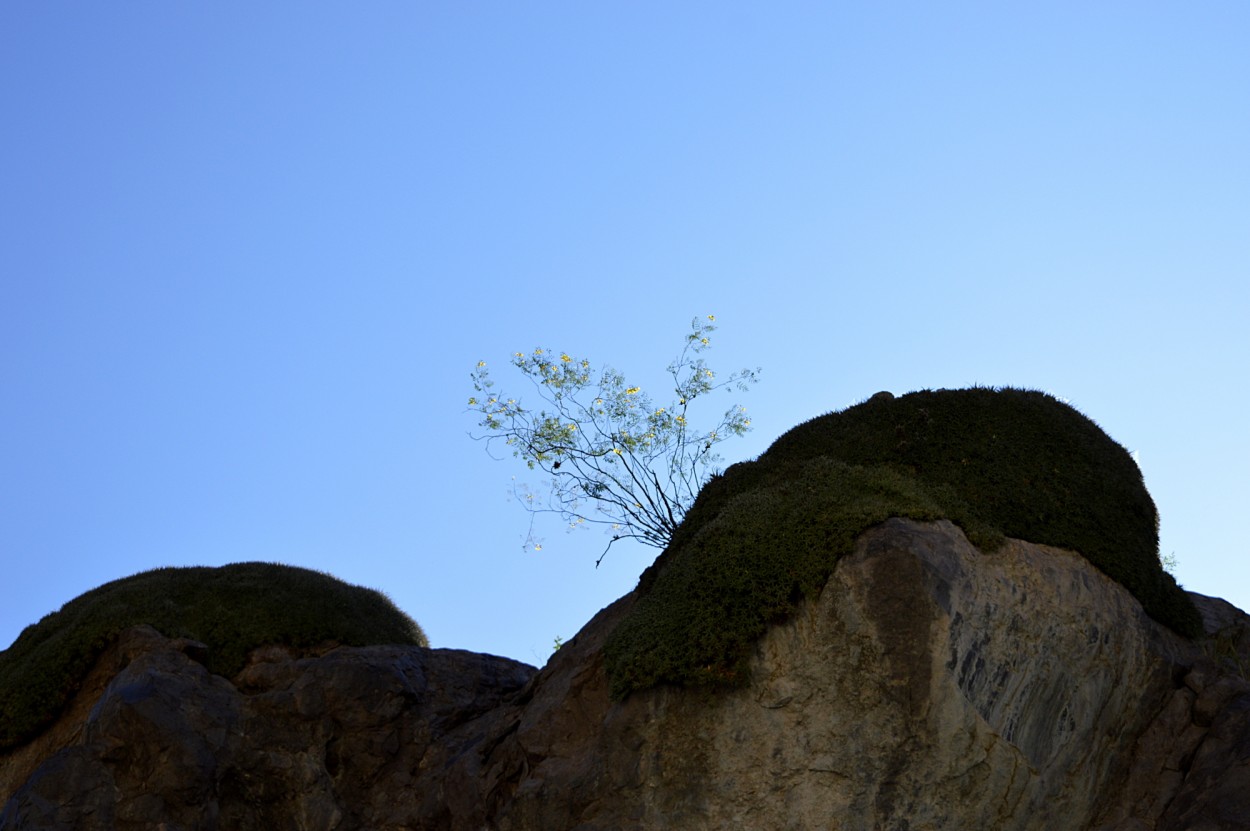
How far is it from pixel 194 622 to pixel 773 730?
989 centimetres

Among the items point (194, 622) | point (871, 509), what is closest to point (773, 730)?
point (871, 509)

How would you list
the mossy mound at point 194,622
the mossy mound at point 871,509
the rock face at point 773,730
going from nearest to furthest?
the rock face at point 773,730
the mossy mound at point 871,509
the mossy mound at point 194,622

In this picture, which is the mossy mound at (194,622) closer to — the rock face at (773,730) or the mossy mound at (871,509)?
the rock face at (773,730)

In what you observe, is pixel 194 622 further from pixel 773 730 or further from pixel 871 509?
pixel 871 509

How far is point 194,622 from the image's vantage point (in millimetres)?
19266

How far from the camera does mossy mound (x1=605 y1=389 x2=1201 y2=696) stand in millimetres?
14617

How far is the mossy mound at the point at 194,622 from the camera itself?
18344 millimetres

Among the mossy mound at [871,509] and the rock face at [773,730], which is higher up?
the mossy mound at [871,509]

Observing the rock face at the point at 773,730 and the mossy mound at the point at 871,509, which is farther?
the mossy mound at the point at 871,509

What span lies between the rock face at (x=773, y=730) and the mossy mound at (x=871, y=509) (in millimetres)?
345

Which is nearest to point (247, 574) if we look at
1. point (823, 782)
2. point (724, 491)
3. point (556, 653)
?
point (556, 653)

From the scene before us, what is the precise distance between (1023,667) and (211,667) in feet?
37.6

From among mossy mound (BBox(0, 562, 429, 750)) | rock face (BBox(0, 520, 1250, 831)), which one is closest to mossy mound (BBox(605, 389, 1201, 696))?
rock face (BBox(0, 520, 1250, 831))

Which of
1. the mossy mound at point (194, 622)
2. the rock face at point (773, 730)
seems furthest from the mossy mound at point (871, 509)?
the mossy mound at point (194, 622)
